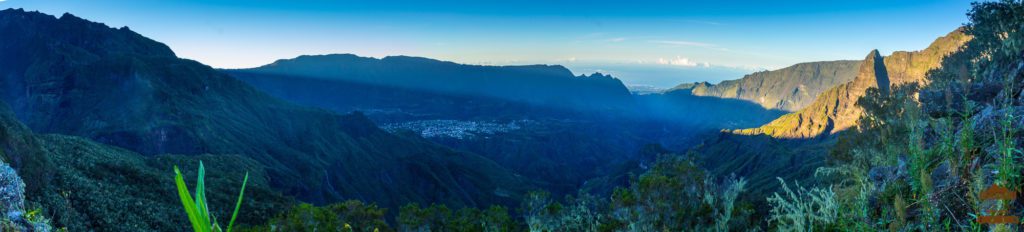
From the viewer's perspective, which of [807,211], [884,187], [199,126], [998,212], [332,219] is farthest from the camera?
[199,126]

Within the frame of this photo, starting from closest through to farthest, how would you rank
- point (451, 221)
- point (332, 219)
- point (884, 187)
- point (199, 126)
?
point (884, 187), point (332, 219), point (451, 221), point (199, 126)

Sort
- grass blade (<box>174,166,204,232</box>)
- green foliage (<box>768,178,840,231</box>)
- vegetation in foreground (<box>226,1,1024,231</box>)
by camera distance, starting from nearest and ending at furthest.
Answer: grass blade (<box>174,166,204,232</box>), vegetation in foreground (<box>226,1,1024,231</box>), green foliage (<box>768,178,840,231</box>)

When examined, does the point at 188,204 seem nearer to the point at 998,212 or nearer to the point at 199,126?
the point at 998,212

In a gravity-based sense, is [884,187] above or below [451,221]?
above

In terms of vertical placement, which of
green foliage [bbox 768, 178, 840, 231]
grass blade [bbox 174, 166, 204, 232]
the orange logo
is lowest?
green foliage [bbox 768, 178, 840, 231]

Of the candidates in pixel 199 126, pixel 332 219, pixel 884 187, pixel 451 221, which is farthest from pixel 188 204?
pixel 199 126

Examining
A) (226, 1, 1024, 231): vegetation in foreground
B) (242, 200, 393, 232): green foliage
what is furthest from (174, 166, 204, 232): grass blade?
(242, 200, 393, 232): green foliage

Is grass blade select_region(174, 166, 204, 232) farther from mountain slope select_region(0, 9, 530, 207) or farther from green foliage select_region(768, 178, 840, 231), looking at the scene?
mountain slope select_region(0, 9, 530, 207)

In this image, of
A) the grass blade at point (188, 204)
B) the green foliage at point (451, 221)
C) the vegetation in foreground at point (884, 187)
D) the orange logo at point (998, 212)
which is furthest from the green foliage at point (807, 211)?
the green foliage at point (451, 221)

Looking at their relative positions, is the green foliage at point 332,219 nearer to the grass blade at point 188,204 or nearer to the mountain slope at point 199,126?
the grass blade at point 188,204

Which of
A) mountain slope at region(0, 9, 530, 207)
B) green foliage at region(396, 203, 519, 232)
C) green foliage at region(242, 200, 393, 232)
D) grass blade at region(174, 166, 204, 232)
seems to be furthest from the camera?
mountain slope at region(0, 9, 530, 207)

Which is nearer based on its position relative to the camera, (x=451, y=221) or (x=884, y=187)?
(x=884, y=187)
